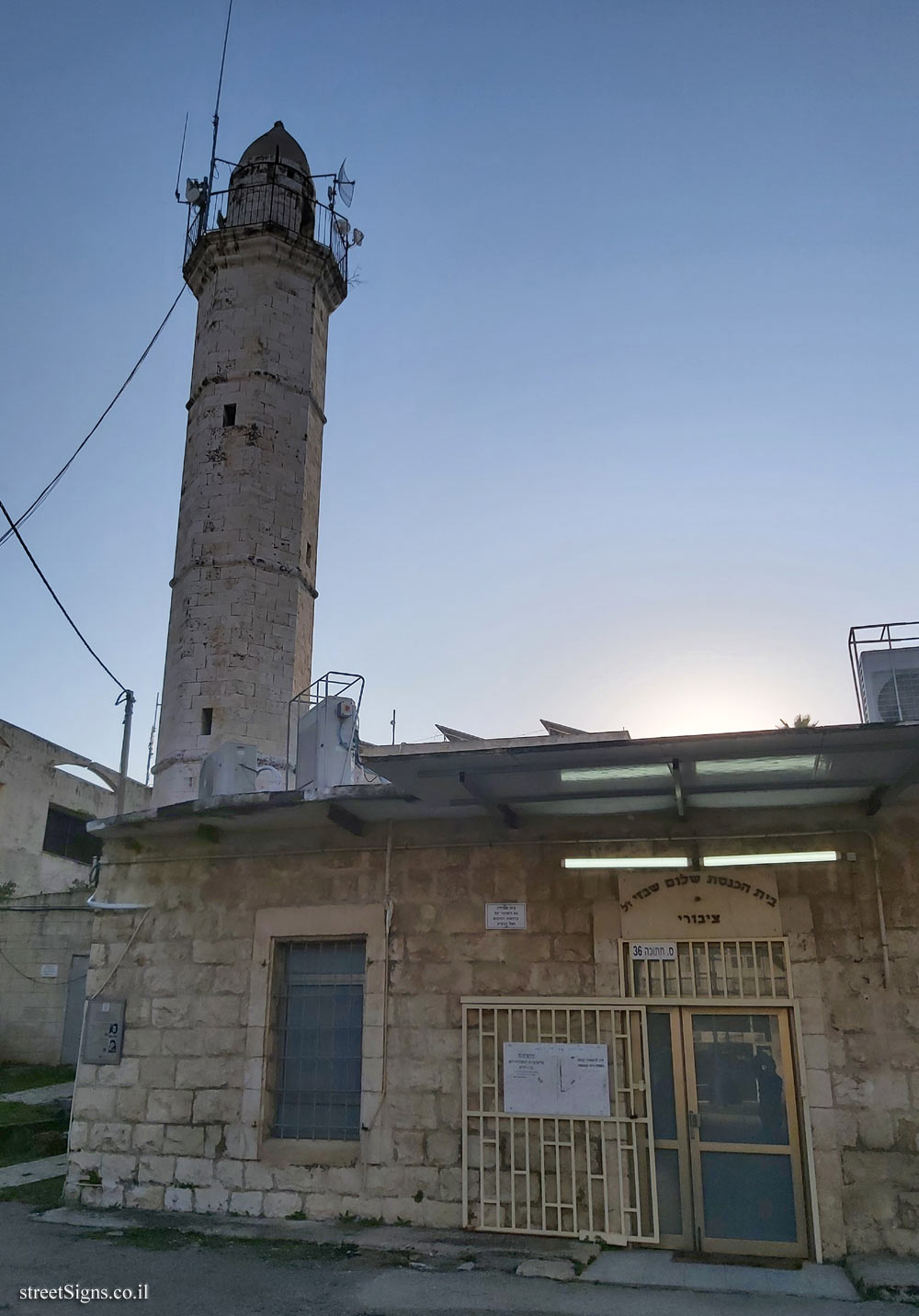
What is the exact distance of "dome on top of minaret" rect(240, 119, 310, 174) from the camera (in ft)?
65.2

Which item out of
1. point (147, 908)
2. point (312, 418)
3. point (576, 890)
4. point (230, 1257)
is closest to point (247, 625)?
point (312, 418)

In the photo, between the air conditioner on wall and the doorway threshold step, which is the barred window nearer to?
the doorway threshold step

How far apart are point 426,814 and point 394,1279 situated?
3.35 metres

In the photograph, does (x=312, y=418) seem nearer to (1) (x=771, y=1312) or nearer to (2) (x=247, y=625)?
(2) (x=247, y=625)

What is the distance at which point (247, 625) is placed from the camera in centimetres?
1617

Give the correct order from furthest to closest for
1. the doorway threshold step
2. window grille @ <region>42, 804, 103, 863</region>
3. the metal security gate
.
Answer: window grille @ <region>42, 804, 103, 863</region>
the metal security gate
the doorway threshold step

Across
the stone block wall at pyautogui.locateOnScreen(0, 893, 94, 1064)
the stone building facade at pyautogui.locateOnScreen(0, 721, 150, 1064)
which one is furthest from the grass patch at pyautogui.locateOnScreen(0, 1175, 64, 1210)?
the stone block wall at pyautogui.locateOnScreen(0, 893, 94, 1064)

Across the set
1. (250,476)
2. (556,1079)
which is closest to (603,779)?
(556,1079)

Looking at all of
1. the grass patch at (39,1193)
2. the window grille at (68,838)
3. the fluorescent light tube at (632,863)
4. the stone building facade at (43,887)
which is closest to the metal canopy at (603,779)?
the fluorescent light tube at (632,863)

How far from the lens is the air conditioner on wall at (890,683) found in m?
8.09

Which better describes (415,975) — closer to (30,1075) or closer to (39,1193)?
(39,1193)

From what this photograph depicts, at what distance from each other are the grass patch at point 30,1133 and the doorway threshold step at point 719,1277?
24.4ft

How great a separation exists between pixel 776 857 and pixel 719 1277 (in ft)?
9.16

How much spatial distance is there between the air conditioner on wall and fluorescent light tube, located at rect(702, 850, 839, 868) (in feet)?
4.56
